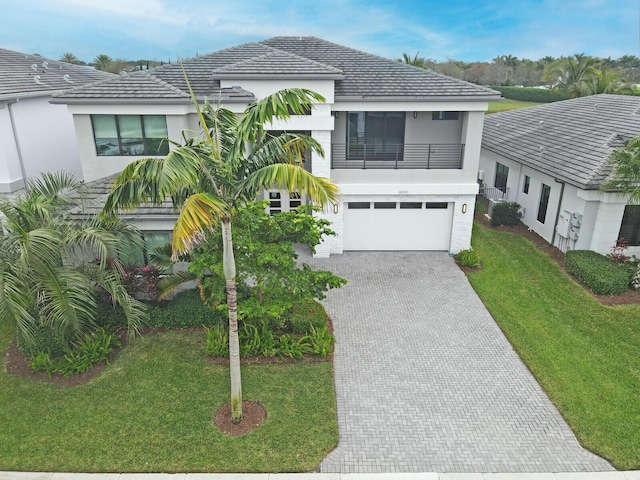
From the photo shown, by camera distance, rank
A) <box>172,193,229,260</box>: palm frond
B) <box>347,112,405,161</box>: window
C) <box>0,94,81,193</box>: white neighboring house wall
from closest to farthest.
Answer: <box>172,193,229,260</box>: palm frond < <box>0,94,81,193</box>: white neighboring house wall < <box>347,112,405,161</box>: window

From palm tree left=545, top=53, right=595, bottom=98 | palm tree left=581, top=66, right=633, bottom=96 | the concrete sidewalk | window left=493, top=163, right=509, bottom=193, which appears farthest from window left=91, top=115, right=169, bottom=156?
palm tree left=545, top=53, right=595, bottom=98

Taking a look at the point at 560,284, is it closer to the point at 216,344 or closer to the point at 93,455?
the point at 216,344

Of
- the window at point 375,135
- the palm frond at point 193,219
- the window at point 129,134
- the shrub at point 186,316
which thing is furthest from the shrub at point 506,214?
the palm frond at point 193,219

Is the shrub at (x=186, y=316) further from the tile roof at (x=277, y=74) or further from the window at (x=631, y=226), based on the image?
the window at (x=631, y=226)

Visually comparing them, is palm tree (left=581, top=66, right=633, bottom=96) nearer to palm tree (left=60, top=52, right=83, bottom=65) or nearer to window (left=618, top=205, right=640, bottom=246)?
window (left=618, top=205, right=640, bottom=246)

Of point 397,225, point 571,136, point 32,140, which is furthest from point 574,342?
point 32,140

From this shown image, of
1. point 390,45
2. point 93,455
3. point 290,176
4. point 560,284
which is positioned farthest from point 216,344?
point 390,45
